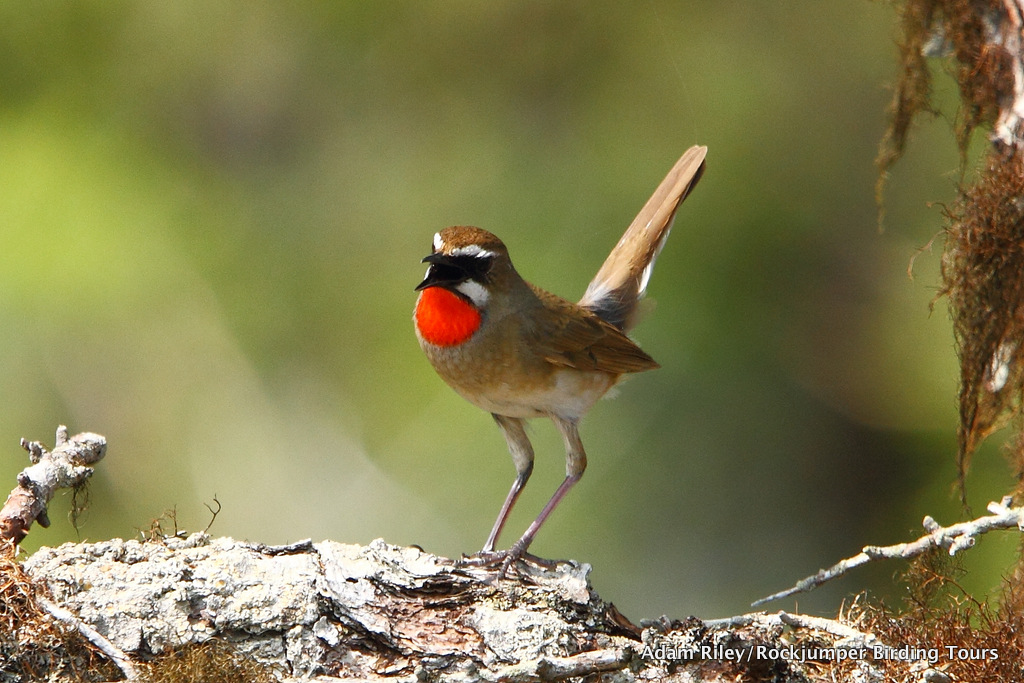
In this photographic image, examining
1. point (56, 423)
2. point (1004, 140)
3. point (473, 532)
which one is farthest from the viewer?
point (473, 532)

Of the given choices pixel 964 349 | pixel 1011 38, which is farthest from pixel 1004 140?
pixel 964 349

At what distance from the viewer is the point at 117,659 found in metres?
2.37

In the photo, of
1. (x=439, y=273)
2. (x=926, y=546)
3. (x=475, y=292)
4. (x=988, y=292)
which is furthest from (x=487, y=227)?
(x=926, y=546)

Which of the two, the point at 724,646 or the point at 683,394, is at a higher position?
the point at 683,394

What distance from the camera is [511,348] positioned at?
3.71 m

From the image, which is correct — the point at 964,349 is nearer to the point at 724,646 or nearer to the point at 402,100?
the point at 724,646

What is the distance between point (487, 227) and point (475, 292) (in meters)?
1.72

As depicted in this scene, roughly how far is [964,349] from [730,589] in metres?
2.31

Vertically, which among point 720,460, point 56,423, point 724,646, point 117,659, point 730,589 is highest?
point 720,460

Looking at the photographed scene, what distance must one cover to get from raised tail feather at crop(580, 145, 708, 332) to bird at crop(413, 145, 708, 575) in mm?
289

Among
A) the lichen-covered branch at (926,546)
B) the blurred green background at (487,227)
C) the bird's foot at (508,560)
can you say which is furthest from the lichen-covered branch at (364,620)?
the blurred green background at (487,227)

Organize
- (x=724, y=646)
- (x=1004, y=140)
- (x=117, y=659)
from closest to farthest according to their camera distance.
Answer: (x=117, y=659), (x=724, y=646), (x=1004, y=140)

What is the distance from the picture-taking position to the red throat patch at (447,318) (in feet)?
12.1

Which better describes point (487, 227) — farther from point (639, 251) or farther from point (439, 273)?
point (439, 273)
